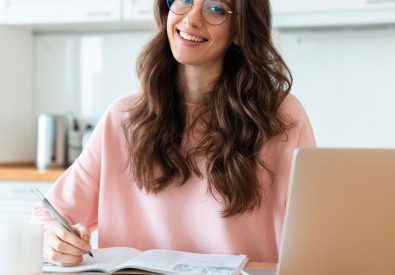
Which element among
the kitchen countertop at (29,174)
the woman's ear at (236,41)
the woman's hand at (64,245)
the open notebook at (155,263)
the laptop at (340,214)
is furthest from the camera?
the kitchen countertop at (29,174)

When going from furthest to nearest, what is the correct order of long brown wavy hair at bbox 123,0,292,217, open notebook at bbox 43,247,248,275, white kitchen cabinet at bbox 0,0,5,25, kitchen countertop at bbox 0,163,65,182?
white kitchen cabinet at bbox 0,0,5,25
kitchen countertop at bbox 0,163,65,182
long brown wavy hair at bbox 123,0,292,217
open notebook at bbox 43,247,248,275

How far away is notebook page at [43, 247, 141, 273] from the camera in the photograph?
1365 mm

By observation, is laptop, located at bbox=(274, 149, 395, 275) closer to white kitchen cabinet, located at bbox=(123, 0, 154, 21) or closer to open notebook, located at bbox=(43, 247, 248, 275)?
open notebook, located at bbox=(43, 247, 248, 275)

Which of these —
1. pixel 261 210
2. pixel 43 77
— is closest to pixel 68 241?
pixel 261 210

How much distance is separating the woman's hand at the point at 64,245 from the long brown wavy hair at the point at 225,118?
0.35 metres

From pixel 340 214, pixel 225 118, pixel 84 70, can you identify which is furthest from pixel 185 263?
pixel 84 70

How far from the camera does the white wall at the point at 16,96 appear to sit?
3.69 m

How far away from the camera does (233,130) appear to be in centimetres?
178

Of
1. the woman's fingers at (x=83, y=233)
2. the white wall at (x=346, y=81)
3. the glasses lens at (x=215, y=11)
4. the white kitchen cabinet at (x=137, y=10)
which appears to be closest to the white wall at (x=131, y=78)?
the white wall at (x=346, y=81)

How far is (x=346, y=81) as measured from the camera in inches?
132

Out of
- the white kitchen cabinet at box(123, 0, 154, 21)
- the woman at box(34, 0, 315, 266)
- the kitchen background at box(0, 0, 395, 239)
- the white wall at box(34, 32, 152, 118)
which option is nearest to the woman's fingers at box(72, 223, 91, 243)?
the woman at box(34, 0, 315, 266)

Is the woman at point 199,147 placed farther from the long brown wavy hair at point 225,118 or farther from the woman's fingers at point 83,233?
the woman's fingers at point 83,233

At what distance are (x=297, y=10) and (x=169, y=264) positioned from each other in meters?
2.08

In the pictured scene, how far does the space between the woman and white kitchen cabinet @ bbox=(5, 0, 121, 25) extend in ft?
5.30
